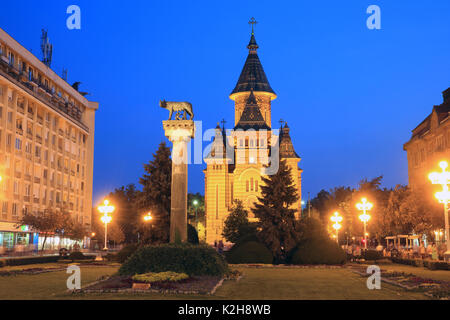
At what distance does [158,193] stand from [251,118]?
2489 inches

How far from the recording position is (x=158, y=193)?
52.6 metres

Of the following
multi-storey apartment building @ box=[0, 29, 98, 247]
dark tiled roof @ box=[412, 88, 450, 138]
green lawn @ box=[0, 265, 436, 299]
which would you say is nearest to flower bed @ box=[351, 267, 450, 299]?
green lawn @ box=[0, 265, 436, 299]

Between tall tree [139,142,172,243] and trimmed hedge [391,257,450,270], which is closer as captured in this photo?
trimmed hedge [391,257,450,270]

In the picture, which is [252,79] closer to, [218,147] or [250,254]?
[218,147]

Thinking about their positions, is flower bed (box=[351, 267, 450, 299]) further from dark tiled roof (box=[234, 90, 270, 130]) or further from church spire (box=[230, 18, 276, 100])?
church spire (box=[230, 18, 276, 100])

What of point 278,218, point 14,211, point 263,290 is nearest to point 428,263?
point 278,218

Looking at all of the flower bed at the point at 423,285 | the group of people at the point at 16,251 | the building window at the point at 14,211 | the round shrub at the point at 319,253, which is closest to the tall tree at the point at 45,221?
the building window at the point at 14,211

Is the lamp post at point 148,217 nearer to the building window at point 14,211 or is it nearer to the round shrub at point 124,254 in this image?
the round shrub at point 124,254

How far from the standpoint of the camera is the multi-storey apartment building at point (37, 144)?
211 ft

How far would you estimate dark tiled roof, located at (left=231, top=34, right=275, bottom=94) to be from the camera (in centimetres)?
12281

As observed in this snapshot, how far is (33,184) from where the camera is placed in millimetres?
71812

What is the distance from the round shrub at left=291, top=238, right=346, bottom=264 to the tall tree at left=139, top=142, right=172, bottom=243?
1434 cm

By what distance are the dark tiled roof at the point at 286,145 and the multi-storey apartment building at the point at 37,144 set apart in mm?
38868
